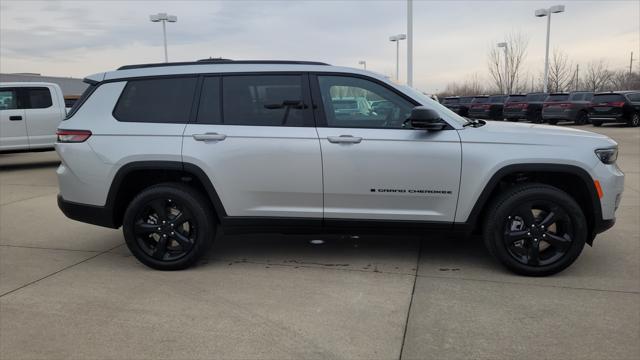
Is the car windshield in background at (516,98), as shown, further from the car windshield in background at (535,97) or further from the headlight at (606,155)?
the headlight at (606,155)

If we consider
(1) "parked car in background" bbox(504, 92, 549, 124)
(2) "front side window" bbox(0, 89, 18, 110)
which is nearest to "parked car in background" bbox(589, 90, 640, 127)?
(1) "parked car in background" bbox(504, 92, 549, 124)

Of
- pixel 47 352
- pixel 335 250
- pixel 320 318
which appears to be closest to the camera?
pixel 47 352

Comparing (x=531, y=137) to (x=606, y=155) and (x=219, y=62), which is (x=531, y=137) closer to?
(x=606, y=155)

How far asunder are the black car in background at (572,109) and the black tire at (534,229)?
71.4 feet

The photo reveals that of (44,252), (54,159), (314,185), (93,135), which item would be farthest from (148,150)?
(54,159)

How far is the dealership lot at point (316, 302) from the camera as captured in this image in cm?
313

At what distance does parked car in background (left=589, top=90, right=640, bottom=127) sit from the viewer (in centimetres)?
2180

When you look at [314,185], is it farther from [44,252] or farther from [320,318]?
[44,252]

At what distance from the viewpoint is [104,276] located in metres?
4.44

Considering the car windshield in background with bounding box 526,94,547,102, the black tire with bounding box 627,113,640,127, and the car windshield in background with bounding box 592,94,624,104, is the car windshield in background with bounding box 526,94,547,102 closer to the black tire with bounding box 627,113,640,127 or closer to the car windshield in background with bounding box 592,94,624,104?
the car windshield in background with bounding box 592,94,624,104

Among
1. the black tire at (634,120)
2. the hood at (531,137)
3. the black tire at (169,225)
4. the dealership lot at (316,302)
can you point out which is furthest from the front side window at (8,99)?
the black tire at (634,120)

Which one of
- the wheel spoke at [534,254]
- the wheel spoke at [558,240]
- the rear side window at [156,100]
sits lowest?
the wheel spoke at [534,254]

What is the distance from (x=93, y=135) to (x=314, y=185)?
1994mm

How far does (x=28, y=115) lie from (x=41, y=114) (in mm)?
255
